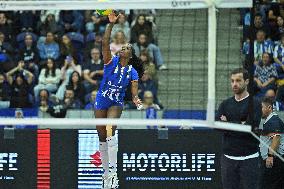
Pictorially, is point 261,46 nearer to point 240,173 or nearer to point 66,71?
point 66,71

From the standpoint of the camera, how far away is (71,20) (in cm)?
1764

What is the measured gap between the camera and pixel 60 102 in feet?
48.1

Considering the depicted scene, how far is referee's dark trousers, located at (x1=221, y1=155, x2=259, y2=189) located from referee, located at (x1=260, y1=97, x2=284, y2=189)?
1332 mm

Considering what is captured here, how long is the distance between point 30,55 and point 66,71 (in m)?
1.12

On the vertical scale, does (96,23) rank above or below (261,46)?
above

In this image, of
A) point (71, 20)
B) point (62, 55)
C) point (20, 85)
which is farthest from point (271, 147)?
point (71, 20)

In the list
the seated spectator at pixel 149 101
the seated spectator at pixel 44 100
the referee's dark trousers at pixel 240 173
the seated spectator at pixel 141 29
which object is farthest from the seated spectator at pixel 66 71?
the referee's dark trousers at pixel 240 173

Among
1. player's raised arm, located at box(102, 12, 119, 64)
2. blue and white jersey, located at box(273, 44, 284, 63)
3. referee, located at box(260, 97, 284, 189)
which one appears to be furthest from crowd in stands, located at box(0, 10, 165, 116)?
player's raised arm, located at box(102, 12, 119, 64)

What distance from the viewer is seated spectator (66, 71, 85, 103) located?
14.9m

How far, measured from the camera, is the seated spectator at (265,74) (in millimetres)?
14594

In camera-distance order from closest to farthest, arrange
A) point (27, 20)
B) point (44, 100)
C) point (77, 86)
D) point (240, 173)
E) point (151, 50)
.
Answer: point (240, 173), point (44, 100), point (77, 86), point (151, 50), point (27, 20)

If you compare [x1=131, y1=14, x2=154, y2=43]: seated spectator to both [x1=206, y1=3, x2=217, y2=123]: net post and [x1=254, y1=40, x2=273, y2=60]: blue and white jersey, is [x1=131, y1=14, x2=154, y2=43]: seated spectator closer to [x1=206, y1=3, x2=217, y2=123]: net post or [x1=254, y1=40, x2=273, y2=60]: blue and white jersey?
[x1=254, y1=40, x2=273, y2=60]: blue and white jersey

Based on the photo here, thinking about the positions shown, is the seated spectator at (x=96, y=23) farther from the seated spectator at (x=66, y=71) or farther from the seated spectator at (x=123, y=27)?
the seated spectator at (x=66, y=71)

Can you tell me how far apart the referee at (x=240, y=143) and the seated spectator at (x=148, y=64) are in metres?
4.90
